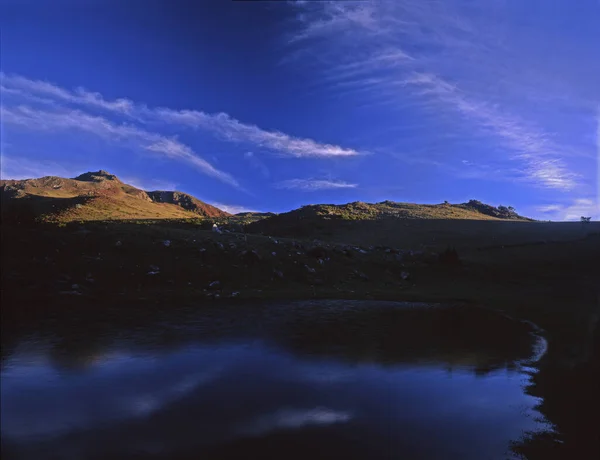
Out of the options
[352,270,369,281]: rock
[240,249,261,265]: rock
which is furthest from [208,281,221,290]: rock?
[352,270,369,281]: rock

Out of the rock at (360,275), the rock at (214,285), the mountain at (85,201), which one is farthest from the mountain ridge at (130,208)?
the rock at (360,275)

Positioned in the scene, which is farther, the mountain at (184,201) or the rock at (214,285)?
the mountain at (184,201)

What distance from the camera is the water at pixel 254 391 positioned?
6.19 metres

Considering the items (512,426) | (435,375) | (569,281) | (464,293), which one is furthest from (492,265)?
(512,426)

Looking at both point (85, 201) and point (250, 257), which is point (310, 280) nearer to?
point (250, 257)

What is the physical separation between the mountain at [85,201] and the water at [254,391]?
14.7 metres

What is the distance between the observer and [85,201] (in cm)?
→ 7919

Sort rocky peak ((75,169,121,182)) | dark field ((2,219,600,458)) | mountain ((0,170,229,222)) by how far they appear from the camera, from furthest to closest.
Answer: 1. rocky peak ((75,169,121,182))
2. mountain ((0,170,229,222))
3. dark field ((2,219,600,458))

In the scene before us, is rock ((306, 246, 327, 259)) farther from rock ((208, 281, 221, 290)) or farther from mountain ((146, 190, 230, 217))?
mountain ((146, 190, 230, 217))

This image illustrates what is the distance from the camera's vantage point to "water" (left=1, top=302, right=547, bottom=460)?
6188 mm

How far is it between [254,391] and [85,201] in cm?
8291

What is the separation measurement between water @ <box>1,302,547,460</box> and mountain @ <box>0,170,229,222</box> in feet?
48.2

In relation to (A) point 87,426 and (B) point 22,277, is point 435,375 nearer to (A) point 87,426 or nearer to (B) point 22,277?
(A) point 87,426

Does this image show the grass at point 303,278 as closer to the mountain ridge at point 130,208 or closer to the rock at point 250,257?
the rock at point 250,257
